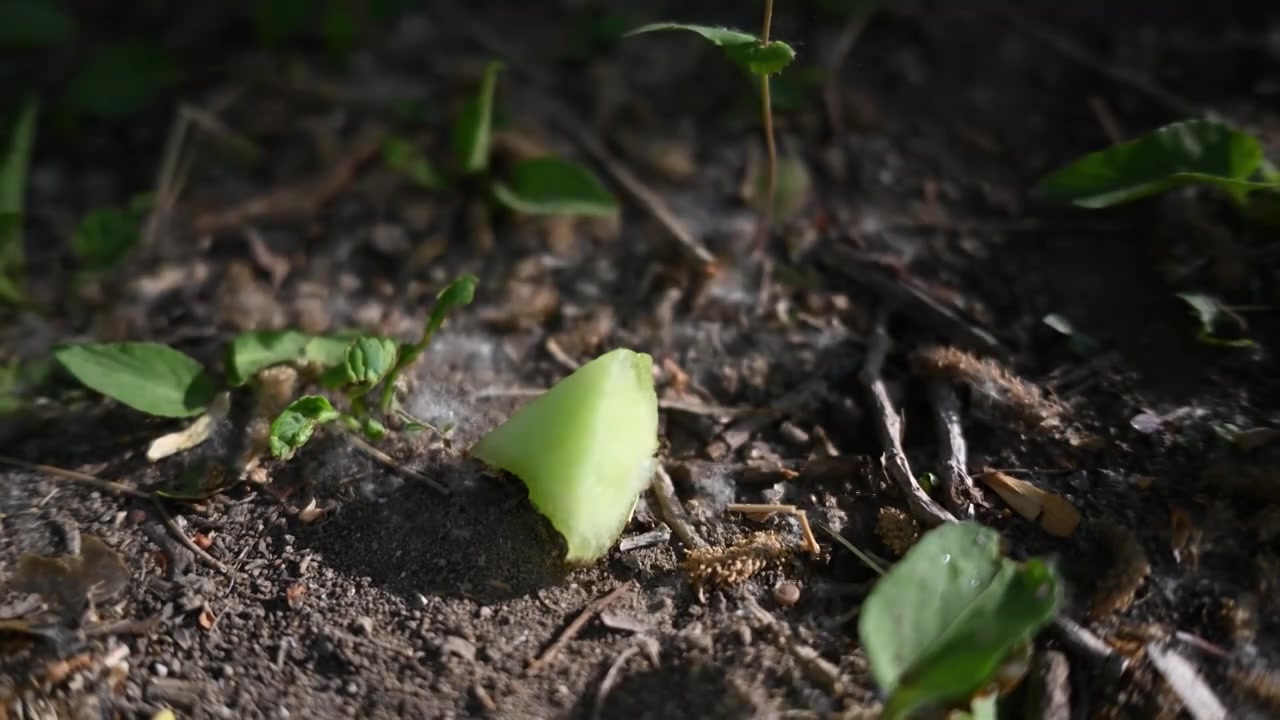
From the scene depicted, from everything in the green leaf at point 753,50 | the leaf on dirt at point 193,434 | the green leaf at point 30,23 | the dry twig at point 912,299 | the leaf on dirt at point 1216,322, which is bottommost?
the leaf on dirt at point 193,434

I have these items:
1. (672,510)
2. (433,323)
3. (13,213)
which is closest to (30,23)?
(13,213)

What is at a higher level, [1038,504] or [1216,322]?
[1216,322]

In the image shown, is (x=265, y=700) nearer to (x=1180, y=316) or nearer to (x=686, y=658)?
(x=686, y=658)

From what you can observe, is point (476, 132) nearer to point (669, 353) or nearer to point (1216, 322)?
point (669, 353)

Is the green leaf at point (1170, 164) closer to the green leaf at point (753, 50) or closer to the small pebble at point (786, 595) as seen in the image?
the green leaf at point (753, 50)

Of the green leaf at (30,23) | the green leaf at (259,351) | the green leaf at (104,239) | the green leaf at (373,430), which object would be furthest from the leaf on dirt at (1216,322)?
the green leaf at (30,23)

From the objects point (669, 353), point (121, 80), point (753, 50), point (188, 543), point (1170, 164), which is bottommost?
point (188, 543)

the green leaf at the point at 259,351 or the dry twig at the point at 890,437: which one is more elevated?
the dry twig at the point at 890,437

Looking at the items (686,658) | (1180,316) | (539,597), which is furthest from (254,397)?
(1180,316)
